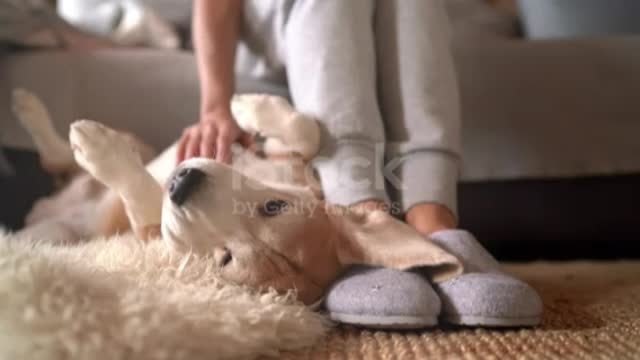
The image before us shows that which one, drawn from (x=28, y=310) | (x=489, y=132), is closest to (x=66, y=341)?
(x=28, y=310)

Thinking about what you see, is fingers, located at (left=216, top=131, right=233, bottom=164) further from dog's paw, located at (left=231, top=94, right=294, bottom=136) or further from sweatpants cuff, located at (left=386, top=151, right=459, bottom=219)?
sweatpants cuff, located at (left=386, top=151, right=459, bottom=219)

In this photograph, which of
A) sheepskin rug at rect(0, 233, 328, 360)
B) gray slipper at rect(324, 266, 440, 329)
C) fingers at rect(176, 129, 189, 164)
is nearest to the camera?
sheepskin rug at rect(0, 233, 328, 360)

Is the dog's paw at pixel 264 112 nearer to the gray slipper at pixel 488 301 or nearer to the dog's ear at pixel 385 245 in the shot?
the dog's ear at pixel 385 245

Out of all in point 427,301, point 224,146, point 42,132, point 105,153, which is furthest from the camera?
point 42,132

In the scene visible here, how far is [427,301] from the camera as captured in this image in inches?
26.5

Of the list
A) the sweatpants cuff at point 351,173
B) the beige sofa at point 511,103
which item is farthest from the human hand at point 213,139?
the beige sofa at point 511,103

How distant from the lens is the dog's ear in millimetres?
726

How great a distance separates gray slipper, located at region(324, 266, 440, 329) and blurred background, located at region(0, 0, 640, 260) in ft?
1.70

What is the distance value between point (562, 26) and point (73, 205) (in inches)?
38.2

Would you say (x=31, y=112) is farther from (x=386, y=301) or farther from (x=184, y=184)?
(x=386, y=301)

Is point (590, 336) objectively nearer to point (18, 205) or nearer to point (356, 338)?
point (356, 338)

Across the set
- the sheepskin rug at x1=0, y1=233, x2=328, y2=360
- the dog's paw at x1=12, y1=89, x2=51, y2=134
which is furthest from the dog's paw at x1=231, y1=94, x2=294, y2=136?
the dog's paw at x1=12, y1=89, x2=51, y2=134

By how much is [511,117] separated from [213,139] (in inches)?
20.0

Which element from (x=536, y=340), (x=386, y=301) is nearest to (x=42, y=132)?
(x=386, y=301)
